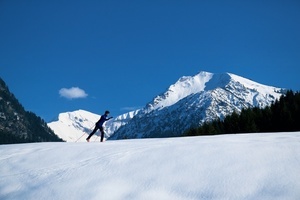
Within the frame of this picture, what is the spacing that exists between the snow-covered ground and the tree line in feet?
177

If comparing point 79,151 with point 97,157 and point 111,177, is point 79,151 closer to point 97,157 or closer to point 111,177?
point 97,157

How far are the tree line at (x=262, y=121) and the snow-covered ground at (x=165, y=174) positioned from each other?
53.9 meters

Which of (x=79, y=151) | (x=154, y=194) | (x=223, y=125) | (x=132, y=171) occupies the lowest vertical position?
(x=154, y=194)

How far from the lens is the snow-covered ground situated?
6.98 meters

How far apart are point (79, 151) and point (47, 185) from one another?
3444 mm

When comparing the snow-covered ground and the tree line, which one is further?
the tree line

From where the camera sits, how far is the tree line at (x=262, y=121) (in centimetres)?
6053

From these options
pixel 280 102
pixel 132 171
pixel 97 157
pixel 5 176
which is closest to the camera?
pixel 132 171

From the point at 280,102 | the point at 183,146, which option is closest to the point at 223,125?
the point at 280,102

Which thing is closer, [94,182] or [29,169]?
[94,182]

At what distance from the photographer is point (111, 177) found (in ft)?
26.8

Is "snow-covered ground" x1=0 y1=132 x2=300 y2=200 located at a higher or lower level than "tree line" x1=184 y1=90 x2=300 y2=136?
lower

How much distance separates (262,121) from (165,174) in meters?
63.0

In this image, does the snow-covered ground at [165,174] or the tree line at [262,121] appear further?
the tree line at [262,121]
